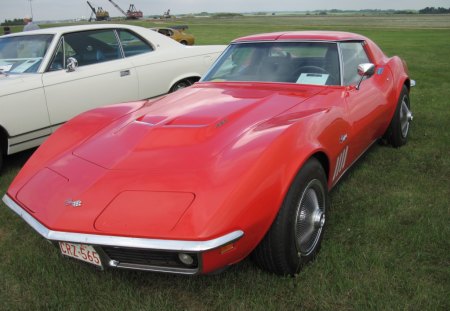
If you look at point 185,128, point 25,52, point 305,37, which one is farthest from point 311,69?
point 25,52

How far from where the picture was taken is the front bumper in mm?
1866

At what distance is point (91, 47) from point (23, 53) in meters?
0.76

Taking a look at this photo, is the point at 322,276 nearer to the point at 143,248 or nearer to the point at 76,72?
the point at 143,248

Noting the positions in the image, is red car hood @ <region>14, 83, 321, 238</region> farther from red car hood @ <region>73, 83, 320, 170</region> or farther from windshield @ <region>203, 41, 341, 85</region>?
windshield @ <region>203, 41, 341, 85</region>

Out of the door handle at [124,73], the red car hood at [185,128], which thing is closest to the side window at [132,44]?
the door handle at [124,73]

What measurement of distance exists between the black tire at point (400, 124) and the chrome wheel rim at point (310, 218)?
211 centimetres

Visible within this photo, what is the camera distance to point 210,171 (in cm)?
216

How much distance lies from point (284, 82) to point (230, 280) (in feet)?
5.59

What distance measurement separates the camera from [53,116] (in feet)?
15.0

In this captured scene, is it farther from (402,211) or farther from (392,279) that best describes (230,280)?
(402,211)

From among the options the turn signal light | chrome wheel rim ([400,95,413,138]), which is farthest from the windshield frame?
chrome wheel rim ([400,95,413,138])

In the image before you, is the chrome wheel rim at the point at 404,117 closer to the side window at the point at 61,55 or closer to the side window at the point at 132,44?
the side window at the point at 132,44

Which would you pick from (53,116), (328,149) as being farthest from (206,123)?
(53,116)

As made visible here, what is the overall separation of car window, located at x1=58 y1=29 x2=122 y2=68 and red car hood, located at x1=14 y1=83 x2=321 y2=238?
2.28m
